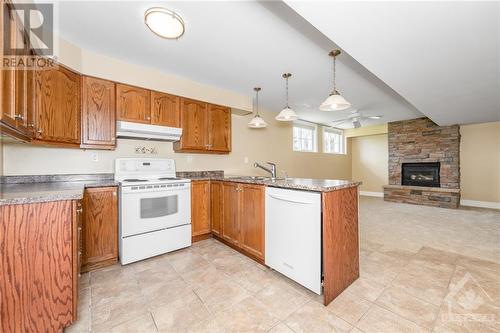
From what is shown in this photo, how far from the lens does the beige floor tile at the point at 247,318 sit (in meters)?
1.46

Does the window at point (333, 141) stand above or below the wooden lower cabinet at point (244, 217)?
above

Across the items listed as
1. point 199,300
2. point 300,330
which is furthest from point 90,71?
point 300,330

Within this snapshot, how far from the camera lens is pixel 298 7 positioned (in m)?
Answer: 1.48

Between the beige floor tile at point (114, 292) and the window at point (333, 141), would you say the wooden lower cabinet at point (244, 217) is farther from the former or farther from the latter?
the window at point (333, 141)

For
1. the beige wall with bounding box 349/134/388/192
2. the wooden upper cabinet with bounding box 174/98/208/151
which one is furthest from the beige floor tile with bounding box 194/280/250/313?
the beige wall with bounding box 349/134/388/192

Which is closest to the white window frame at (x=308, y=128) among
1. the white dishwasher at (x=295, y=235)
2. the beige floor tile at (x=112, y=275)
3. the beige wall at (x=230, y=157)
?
the beige wall at (x=230, y=157)

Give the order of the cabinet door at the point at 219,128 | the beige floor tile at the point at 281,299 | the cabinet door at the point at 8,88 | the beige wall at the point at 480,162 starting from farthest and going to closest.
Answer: the beige wall at the point at 480,162, the cabinet door at the point at 219,128, the beige floor tile at the point at 281,299, the cabinet door at the point at 8,88

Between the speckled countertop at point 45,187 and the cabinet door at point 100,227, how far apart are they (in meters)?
0.13

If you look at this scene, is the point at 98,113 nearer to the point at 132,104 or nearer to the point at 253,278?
the point at 132,104

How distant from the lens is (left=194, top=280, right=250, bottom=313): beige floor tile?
169 centimetres

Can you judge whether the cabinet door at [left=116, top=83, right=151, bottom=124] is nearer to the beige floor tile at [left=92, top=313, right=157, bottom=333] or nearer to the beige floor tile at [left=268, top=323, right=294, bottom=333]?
the beige floor tile at [left=92, top=313, right=157, bottom=333]

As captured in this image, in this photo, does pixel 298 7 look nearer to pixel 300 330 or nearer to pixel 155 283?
pixel 300 330

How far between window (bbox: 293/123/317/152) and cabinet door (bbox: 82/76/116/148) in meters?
4.42

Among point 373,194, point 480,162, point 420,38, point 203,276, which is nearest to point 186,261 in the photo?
point 203,276
